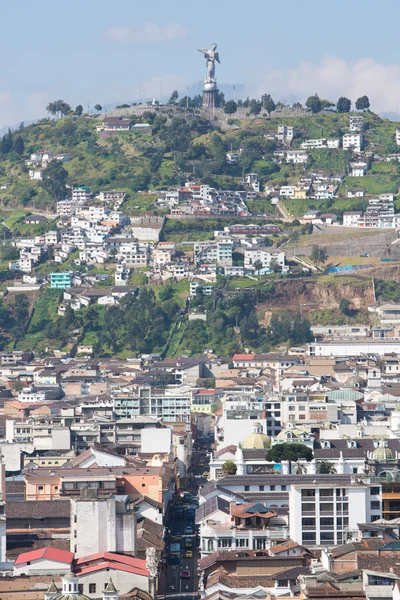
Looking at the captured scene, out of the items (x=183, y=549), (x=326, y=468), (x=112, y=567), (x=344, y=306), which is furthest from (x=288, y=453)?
(x=344, y=306)

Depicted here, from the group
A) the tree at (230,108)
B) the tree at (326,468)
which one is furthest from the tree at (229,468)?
the tree at (230,108)

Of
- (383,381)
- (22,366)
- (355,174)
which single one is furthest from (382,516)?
(355,174)

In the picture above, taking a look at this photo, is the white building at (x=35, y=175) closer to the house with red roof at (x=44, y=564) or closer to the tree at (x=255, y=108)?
the tree at (x=255, y=108)

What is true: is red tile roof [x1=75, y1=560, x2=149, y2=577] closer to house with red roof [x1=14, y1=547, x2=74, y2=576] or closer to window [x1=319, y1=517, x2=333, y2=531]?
house with red roof [x1=14, y1=547, x2=74, y2=576]

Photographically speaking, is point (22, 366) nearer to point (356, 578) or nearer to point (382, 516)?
point (382, 516)

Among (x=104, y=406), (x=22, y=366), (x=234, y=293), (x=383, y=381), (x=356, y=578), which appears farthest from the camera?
(x=234, y=293)

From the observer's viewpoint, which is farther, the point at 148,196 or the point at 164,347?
the point at 148,196

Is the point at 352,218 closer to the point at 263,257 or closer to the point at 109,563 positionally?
the point at 263,257
